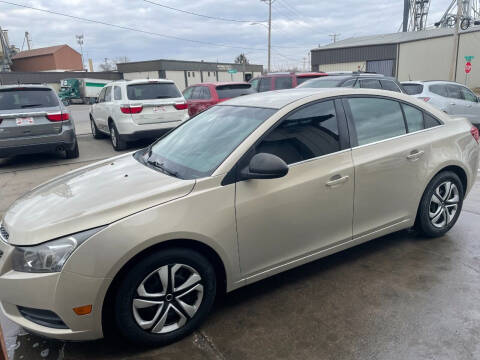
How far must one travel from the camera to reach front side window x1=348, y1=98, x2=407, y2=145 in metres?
3.24

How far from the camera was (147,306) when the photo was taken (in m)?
2.35

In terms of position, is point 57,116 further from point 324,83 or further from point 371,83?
point 371,83

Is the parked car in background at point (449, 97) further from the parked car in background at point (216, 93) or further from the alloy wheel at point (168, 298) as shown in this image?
the alloy wheel at point (168, 298)

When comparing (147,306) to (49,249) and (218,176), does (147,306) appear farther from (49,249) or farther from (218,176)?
(218,176)

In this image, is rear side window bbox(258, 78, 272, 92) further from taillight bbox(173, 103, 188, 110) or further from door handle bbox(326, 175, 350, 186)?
door handle bbox(326, 175, 350, 186)

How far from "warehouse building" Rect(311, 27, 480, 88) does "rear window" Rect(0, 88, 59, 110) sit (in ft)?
101

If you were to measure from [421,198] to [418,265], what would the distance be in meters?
0.64

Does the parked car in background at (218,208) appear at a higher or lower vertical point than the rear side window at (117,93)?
lower

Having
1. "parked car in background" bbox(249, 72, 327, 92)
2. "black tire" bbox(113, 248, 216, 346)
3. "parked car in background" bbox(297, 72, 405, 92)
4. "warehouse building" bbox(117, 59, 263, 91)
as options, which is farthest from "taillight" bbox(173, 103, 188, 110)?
"warehouse building" bbox(117, 59, 263, 91)

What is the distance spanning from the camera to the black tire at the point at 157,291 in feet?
7.41

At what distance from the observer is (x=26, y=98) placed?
7.51 meters

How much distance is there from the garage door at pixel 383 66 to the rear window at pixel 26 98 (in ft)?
113

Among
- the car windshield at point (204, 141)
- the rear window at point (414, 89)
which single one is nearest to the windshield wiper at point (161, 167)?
the car windshield at point (204, 141)

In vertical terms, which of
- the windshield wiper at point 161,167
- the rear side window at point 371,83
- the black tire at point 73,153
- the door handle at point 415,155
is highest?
the rear side window at point 371,83
